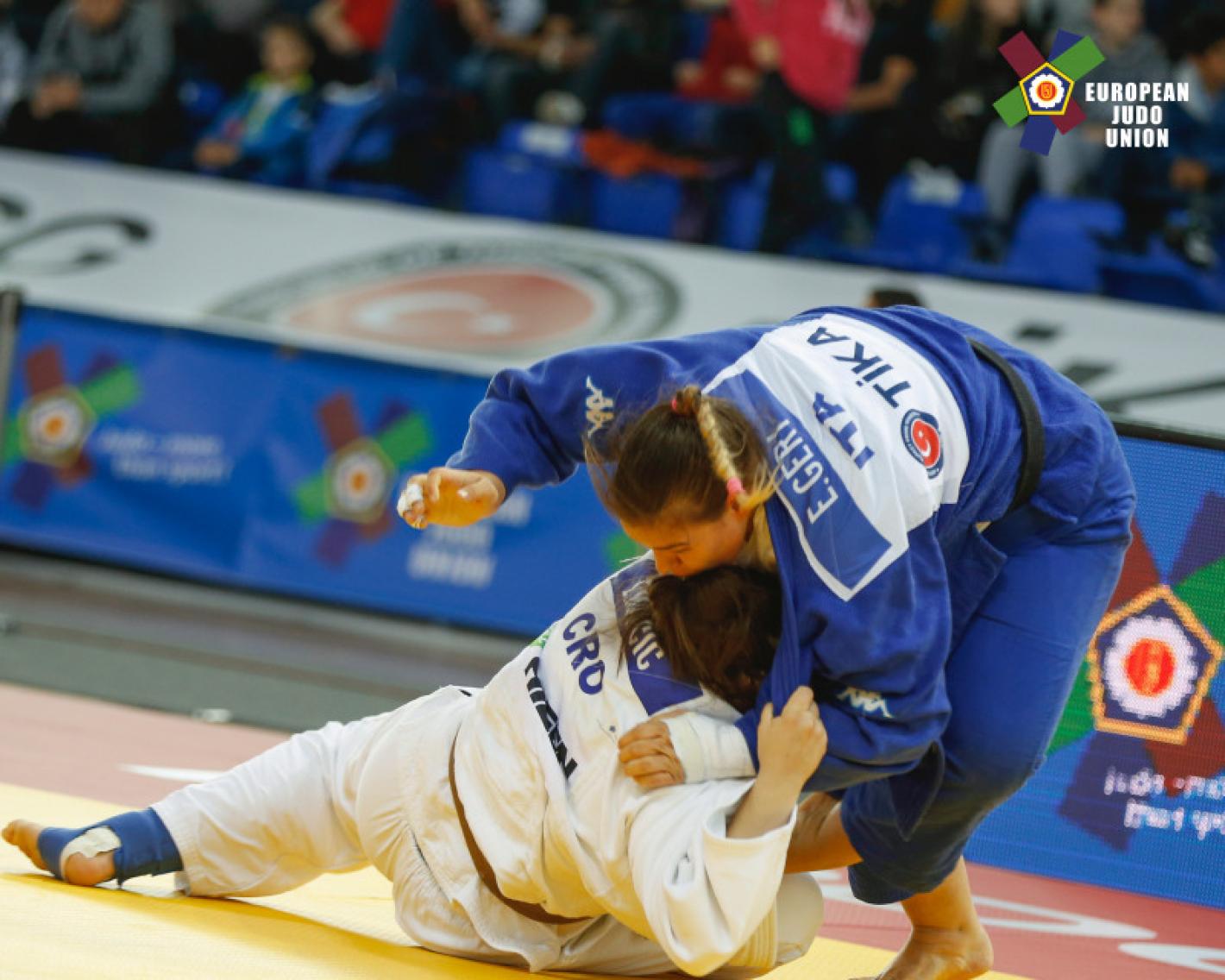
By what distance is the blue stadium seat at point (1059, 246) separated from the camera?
8375 mm

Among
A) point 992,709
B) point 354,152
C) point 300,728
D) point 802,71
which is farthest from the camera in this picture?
point 354,152

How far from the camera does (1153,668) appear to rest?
4.27 meters

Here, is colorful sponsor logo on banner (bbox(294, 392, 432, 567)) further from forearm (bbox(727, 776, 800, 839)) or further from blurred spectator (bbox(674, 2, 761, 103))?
forearm (bbox(727, 776, 800, 839))

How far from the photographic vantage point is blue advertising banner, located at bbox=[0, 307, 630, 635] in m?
7.01

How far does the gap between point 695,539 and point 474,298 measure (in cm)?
668

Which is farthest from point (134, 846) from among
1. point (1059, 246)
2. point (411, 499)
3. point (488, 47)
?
point (488, 47)

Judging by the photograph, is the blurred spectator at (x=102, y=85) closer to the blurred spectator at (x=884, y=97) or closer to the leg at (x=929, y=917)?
the blurred spectator at (x=884, y=97)

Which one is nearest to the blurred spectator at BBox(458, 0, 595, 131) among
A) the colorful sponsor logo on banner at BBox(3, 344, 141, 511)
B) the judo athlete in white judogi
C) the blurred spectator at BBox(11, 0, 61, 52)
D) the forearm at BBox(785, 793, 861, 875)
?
the blurred spectator at BBox(11, 0, 61, 52)

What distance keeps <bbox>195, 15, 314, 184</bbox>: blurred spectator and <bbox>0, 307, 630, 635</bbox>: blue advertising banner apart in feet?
9.57

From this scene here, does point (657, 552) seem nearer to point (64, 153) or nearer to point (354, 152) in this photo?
point (354, 152)

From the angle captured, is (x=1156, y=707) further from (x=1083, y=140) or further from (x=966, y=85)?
(x=966, y=85)

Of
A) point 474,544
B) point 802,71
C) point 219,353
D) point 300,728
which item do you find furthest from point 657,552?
point 802,71

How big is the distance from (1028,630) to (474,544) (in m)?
4.59

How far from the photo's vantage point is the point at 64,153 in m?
10.4
